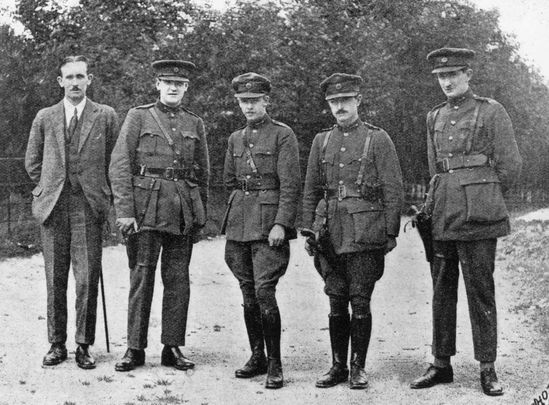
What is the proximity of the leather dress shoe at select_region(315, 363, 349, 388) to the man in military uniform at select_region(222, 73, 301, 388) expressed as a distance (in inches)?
13.0

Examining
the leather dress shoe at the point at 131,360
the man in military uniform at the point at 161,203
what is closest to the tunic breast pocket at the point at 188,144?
the man in military uniform at the point at 161,203

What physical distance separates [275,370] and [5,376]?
5.64ft

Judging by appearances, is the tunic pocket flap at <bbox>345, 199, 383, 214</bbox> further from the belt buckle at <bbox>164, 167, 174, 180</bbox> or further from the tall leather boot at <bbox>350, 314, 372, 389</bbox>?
the belt buckle at <bbox>164, 167, 174, 180</bbox>

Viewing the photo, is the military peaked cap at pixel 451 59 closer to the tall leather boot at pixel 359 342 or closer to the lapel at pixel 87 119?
the tall leather boot at pixel 359 342

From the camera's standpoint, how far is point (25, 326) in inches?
252

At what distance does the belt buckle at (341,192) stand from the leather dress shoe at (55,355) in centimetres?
219

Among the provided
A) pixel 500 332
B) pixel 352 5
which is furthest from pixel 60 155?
pixel 352 5

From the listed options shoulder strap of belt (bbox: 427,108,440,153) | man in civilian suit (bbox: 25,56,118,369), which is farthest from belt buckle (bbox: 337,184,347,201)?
man in civilian suit (bbox: 25,56,118,369)

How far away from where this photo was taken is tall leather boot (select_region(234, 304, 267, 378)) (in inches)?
202

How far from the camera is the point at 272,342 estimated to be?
4984 millimetres

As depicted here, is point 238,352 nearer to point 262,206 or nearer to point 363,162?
point 262,206

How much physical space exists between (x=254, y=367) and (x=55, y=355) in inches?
54.2

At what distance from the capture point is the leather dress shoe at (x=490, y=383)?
462 centimetres

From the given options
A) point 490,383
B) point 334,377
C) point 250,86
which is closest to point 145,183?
point 250,86
